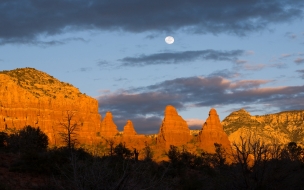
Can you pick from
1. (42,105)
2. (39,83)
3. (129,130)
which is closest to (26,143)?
(129,130)

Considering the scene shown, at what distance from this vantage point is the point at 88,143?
146625 millimetres

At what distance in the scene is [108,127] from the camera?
16250 cm

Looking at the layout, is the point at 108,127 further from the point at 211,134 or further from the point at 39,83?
the point at 211,134

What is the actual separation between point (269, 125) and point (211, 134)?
4310 centimetres

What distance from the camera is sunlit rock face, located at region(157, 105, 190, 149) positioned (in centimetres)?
14375

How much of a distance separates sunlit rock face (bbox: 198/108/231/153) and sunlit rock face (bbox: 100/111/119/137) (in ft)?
100

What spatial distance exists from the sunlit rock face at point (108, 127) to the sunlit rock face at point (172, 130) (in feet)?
61.9

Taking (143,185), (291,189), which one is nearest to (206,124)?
(291,189)

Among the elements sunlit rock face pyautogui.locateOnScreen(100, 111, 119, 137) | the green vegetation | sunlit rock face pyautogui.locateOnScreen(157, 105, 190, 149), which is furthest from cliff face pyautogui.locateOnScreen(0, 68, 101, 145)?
sunlit rock face pyautogui.locateOnScreen(157, 105, 190, 149)

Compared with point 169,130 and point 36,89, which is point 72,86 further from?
point 169,130

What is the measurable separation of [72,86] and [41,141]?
A: 4062 inches

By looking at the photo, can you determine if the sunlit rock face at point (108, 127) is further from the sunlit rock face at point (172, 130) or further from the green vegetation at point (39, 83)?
the sunlit rock face at point (172, 130)

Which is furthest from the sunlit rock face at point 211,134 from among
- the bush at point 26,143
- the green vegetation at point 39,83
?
the bush at point 26,143

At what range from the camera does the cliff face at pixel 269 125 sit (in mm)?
166075
